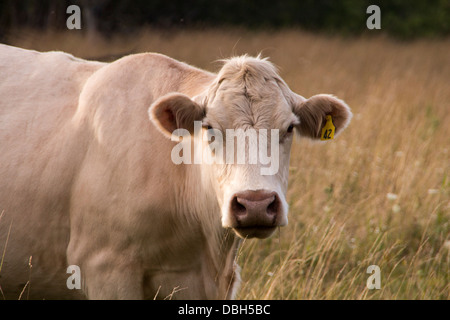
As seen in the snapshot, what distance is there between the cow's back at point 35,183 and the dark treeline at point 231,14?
3.87 metres

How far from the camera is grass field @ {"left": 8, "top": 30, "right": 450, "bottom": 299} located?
4758 mm

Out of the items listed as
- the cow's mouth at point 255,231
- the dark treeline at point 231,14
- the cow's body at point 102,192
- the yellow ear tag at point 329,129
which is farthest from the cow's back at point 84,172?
the dark treeline at point 231,14

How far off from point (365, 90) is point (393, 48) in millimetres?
4643

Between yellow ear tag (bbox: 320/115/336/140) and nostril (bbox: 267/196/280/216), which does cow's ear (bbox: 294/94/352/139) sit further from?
nostril (bbox: 267/196/280/216)

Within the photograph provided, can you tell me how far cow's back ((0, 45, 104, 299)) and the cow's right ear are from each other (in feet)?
2.11

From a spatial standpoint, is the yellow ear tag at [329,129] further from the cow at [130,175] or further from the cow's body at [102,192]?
the cow's body at [102,192]

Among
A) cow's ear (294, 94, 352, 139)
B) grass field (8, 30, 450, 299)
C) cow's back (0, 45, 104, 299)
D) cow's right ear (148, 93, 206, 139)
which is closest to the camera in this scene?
cow's right ear (148, 93, 206, 139)

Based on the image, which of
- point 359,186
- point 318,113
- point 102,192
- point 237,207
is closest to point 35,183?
point 102,192

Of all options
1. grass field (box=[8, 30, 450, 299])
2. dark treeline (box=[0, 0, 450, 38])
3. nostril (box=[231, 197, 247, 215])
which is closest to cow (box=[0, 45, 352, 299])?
nostril (box=[231, 197, 247, 215])

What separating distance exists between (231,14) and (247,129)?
11.9 metres

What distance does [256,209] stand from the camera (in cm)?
293

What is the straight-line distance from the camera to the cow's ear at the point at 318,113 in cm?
349

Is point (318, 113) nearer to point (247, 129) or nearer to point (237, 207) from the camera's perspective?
point (247, 129)

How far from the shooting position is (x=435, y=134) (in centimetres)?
791
